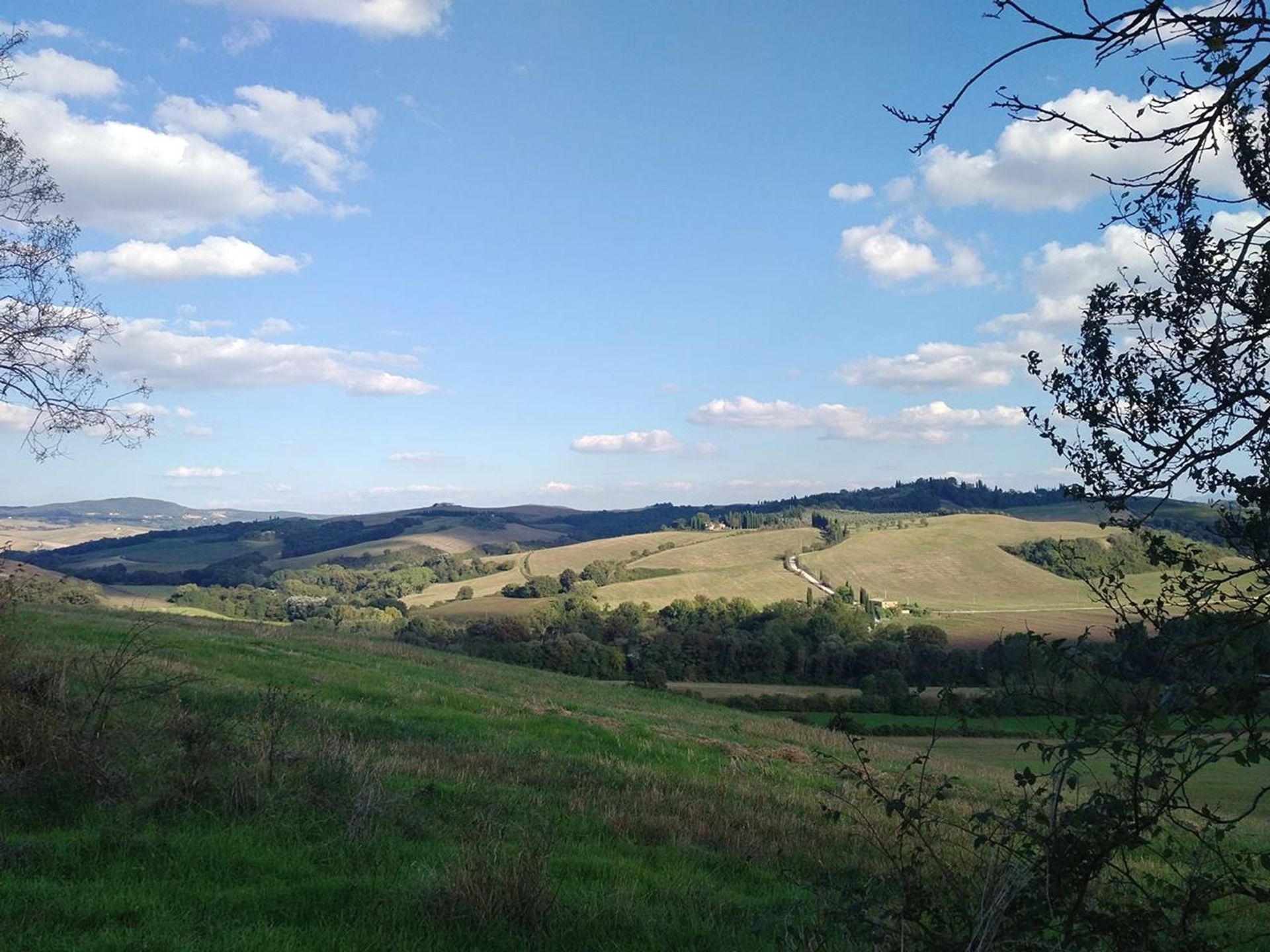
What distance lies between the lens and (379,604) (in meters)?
94.5

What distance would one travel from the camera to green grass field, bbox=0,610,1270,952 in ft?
18.4

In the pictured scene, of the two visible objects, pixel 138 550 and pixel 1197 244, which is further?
pixel 138 550

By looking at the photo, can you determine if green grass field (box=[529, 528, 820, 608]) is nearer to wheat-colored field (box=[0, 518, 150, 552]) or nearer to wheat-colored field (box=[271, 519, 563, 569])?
wheat-colored field (box=[271, 519, 563, 569])

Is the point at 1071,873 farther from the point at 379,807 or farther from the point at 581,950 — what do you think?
the point at 379,807

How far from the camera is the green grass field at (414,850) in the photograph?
560cm

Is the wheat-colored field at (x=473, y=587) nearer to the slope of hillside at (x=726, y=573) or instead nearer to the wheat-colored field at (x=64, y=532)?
the slope of hillside at (x=726, y=573)

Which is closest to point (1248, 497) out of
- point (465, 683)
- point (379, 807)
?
point (379, 807)

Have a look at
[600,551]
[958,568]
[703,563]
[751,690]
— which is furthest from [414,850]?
[600,551]

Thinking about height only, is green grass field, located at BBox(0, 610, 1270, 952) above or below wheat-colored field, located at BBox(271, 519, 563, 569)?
above

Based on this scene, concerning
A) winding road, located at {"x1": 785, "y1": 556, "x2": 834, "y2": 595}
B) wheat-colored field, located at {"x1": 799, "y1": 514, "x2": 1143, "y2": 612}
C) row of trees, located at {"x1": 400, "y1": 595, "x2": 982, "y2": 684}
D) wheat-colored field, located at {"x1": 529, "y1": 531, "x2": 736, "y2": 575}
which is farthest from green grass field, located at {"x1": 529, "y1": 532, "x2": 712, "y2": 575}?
row of trees, located at {"x1": 400, "y1": 595, "x2": 982, "y2": 684}

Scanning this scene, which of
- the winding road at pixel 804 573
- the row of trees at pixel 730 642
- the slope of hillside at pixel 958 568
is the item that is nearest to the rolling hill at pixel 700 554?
the slope of hillside at pixel 958 568

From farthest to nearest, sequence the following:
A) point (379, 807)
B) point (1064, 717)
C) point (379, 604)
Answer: point (379, 604), point (379, 807), point (1064, 717)

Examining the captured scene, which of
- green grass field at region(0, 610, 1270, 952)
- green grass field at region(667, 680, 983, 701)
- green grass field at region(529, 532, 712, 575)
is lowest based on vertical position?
green grass field at region(667, 680, 983, 701)

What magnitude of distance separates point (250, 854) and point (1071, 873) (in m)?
5.95
